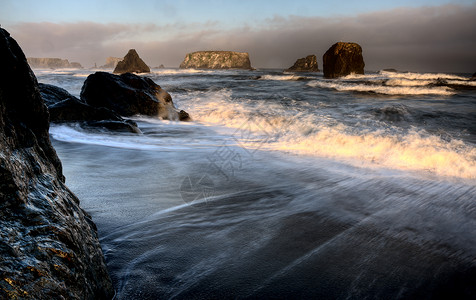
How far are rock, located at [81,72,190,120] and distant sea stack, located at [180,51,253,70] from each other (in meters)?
131

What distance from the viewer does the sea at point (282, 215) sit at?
1.75m

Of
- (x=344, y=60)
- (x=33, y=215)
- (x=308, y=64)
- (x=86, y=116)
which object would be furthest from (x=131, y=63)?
(x=33, y=215)

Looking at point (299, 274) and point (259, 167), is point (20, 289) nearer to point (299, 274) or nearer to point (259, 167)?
point (299, 274)

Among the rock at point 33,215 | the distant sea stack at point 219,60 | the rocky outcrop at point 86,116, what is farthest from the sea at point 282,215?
the distant sea stack at point 219,60

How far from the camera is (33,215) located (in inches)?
48.4

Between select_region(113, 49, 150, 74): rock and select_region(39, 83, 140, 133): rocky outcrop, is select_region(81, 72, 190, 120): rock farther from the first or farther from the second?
select_region(113, 49, 150, 74): rock

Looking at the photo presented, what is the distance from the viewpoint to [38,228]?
121 centimetres

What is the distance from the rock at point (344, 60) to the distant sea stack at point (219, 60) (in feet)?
341

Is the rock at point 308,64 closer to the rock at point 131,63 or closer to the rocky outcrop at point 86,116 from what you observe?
the rock at point 131,63

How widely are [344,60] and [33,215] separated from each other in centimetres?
3705

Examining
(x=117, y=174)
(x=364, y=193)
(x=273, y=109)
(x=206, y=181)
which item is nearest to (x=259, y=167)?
(x=206, y=181)

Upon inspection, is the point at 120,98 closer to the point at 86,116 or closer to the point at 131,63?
the point at 86,116

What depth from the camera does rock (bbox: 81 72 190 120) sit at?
8.54 m

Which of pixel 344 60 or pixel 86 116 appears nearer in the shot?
pixel 86 116
